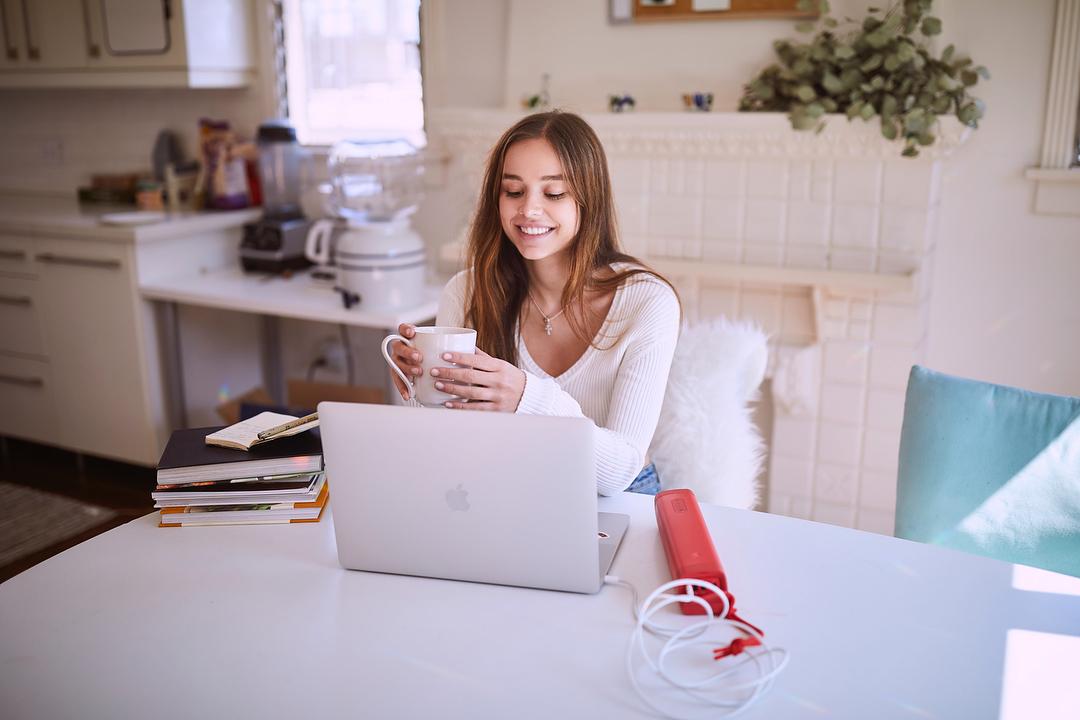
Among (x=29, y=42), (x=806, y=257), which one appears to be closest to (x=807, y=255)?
(x=806, y=257)

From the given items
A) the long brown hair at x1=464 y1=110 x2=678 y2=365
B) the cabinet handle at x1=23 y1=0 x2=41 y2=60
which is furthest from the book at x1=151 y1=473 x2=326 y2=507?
the cabinet handle at x1=23 y1=0 x2=41 y2=60

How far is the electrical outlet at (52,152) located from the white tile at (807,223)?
3093mm

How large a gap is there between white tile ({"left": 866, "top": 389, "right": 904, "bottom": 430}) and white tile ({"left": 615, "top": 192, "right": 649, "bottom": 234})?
31.6 inches

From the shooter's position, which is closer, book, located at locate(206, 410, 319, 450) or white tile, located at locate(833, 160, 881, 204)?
book, located at locate(206, 410, 319, 450)

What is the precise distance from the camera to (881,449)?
2574mm

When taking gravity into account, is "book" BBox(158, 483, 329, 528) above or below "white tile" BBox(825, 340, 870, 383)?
above

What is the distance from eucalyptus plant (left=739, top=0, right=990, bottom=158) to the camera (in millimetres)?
2234

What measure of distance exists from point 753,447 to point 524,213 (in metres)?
0.67

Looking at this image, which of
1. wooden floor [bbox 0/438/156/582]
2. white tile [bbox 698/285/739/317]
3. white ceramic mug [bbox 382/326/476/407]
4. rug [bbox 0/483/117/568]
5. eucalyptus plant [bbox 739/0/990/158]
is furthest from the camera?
wooden floor [bbox 0/438/156/582]

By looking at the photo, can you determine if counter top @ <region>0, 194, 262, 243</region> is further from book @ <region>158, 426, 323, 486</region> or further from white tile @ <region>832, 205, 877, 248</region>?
white tile @ <region>832, 205, 877, 248</region>

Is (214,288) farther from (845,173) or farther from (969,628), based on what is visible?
(969,628)

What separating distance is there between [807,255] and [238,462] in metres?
1.75

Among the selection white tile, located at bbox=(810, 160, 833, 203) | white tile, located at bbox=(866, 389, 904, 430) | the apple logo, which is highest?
white tile, located at bbox=(810, 160, 833, 203)

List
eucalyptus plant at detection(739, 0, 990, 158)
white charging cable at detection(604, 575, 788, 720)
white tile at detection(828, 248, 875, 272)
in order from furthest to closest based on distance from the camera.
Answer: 1. white tile at detection(828, 248, 875, 272)
2. eucalyptus plant at detection(739, 0, 990, 158)
3. white charging cable at detection(604, 575, 788, 720)
